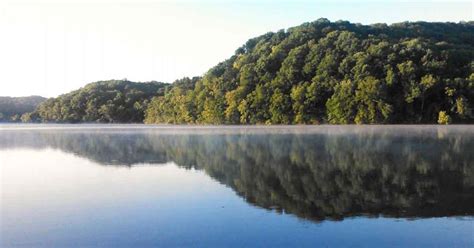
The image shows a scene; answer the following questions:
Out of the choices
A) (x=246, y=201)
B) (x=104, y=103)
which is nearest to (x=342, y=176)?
(x=246, y=201)

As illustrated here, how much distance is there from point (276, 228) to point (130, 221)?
9.79 feet

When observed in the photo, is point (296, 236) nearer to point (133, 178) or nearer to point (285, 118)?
point (133, 178)

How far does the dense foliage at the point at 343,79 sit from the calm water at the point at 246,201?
39.2 m

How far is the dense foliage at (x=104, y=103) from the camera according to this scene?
108m

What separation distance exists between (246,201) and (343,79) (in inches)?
2215

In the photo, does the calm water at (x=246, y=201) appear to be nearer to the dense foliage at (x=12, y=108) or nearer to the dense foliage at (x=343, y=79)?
the dense foliage at (x=343, y=79)

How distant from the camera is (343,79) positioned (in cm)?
6650

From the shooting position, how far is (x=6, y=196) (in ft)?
45.5

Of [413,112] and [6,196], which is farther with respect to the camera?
[413,112]

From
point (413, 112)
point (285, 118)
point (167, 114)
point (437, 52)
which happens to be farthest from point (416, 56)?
point (167, 114)

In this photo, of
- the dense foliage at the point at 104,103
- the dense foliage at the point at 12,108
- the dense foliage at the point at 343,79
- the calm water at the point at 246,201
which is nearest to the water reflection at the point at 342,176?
the calm water at the point at 246,201

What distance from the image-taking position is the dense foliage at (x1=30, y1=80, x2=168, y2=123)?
108 metres

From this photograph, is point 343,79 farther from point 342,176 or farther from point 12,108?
point 12,108

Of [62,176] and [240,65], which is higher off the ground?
[240,65]
